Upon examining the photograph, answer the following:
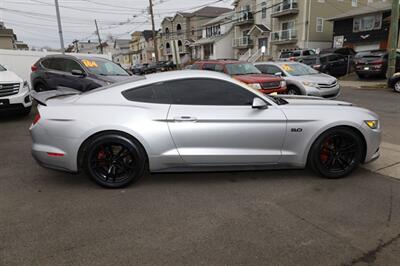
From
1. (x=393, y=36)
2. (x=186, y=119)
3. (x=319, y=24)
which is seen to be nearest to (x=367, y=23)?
(x=319, y=24)

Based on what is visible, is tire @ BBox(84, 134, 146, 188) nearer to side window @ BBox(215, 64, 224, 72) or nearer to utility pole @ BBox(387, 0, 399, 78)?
side window @ BBox(215, 64, 224, 72)

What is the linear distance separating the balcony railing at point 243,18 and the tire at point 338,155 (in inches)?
1604

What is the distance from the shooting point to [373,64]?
17000 millimetres

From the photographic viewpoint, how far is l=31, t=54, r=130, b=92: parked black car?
8.36 metres

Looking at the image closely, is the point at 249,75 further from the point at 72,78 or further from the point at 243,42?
the point at 243,42

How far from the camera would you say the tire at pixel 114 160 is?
3.74 metres

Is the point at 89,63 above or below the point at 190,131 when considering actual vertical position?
above

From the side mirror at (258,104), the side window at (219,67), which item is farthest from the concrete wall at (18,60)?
the side mirror at (258,104)

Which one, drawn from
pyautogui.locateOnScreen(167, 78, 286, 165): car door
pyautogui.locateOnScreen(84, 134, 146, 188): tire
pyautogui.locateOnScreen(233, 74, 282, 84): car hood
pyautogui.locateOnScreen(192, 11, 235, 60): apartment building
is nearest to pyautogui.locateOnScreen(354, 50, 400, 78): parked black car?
pyautogui.locateOnScreen(233, 74, 282, 84): car hood

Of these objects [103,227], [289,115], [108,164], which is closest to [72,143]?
[108,164]

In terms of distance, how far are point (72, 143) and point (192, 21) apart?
57798 millimetres

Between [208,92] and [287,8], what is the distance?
34892mm

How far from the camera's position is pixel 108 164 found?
388 centimetres

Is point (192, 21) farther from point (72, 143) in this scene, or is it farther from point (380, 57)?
point (72, 143)
